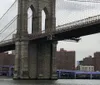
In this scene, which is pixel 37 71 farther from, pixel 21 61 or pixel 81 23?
pixel 81 23

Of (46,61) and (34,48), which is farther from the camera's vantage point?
(34,48)

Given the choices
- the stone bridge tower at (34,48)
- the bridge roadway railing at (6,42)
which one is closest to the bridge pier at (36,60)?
the stone bridge tower at (34,48)

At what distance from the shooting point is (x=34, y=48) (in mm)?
89375

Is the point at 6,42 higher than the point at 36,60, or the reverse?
the point at 6,42

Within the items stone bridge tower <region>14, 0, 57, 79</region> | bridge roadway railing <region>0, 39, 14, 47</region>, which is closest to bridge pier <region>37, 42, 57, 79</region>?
stone bridge tower <region>14, 0, 57, 79</region>

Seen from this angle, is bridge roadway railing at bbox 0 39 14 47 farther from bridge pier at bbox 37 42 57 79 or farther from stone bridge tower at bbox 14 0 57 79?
bridge pier at bbox 37 42 57 79

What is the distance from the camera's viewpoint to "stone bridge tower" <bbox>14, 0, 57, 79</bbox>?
284 feet

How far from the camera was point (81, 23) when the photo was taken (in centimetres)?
7025

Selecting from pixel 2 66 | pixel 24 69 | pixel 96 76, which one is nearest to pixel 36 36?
pixel 24 69

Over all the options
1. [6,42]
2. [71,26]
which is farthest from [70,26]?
[6,42]

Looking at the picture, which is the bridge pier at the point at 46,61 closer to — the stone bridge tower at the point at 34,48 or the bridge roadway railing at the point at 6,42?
the stone bridge tower at the point at 34,48

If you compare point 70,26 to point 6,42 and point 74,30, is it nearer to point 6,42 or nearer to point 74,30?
point 74,30

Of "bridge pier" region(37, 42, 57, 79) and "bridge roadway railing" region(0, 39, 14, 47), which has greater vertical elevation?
"bridge roadway railing" region(0, 39, 14, 47)

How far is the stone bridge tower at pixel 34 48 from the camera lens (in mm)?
86438
